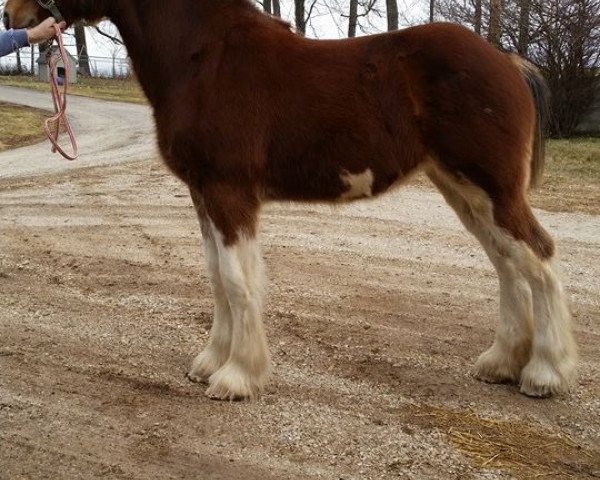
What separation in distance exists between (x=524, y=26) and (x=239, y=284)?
52.1 feet

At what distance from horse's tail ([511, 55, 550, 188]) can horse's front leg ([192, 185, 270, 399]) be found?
5.63 ft

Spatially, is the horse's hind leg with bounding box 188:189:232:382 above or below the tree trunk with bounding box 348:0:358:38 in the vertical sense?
below

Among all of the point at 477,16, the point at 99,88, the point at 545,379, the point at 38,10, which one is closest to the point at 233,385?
the point at 545,379

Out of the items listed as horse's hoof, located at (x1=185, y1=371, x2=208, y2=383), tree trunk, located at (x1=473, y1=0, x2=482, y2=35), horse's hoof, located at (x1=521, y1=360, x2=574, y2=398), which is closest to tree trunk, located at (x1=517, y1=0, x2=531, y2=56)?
tree trunk, located at (x1=473, y1=0, x2=482, y2=35)

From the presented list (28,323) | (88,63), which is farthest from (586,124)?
(88,63)

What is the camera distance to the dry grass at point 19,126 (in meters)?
15.5

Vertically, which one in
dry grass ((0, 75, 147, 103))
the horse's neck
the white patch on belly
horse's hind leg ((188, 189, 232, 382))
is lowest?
horse's hind leg ((188, 189, 232, 382))

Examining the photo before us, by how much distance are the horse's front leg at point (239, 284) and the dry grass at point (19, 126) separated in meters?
12.6

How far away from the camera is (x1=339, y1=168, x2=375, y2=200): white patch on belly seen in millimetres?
3557

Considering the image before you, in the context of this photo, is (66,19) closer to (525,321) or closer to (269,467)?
(269,467)

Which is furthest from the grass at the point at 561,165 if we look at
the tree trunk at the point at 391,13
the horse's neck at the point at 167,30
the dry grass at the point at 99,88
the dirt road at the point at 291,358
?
the tree trunk at the point at 391,13

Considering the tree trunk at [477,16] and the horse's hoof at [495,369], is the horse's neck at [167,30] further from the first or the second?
the tree trunk at [477,16]

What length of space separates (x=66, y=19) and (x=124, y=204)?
4754 mm

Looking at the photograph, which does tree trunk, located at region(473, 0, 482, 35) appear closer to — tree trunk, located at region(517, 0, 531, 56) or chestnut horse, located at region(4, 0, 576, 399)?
tree trunk, located at region(517, 0, 531, 56)
